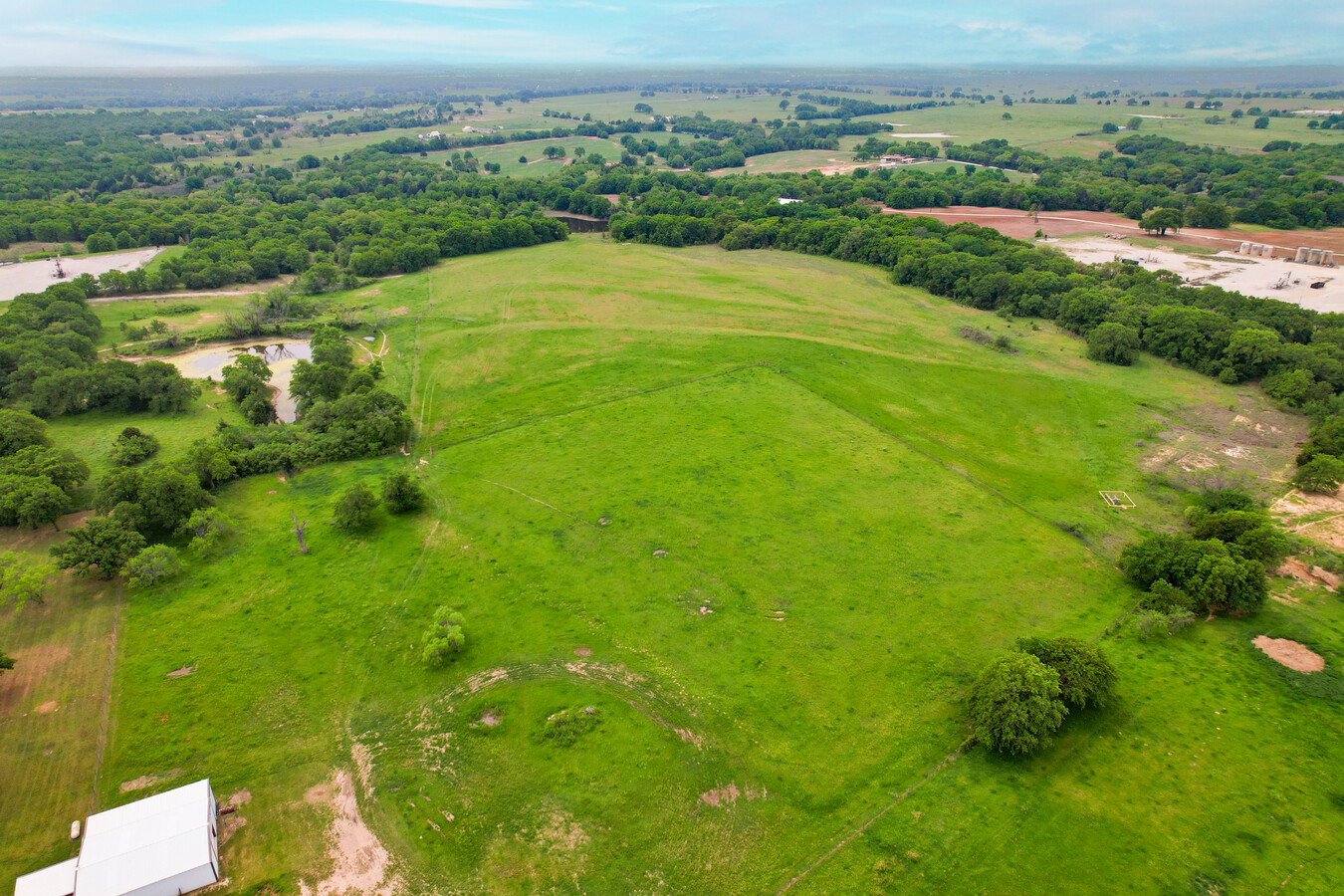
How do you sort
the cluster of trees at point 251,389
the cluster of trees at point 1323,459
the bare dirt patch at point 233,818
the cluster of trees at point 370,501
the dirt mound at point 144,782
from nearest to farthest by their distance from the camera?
1. the bare dirt patch at point 233,818
2. the dirt mound at point 144,782
3. the cluster of trees at point 370,501
4. the cluster of trees at point 1323,459
5. the cluster of trees at point 251,389

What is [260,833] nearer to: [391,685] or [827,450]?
[391,685]

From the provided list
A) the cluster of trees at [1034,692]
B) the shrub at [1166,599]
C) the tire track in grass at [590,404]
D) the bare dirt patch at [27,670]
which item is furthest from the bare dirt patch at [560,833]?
the tire track in grass at [590,404]

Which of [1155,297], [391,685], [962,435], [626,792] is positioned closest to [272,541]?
[391,685]

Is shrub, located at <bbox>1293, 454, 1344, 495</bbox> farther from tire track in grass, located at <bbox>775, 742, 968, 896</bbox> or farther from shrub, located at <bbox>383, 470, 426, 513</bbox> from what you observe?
shrub, located at <bbox>383, 470, 426, 513</bbox>

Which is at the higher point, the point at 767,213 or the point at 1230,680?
the point at 767,213

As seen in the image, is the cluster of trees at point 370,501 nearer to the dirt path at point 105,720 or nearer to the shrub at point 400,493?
the shrub at point 400,493
